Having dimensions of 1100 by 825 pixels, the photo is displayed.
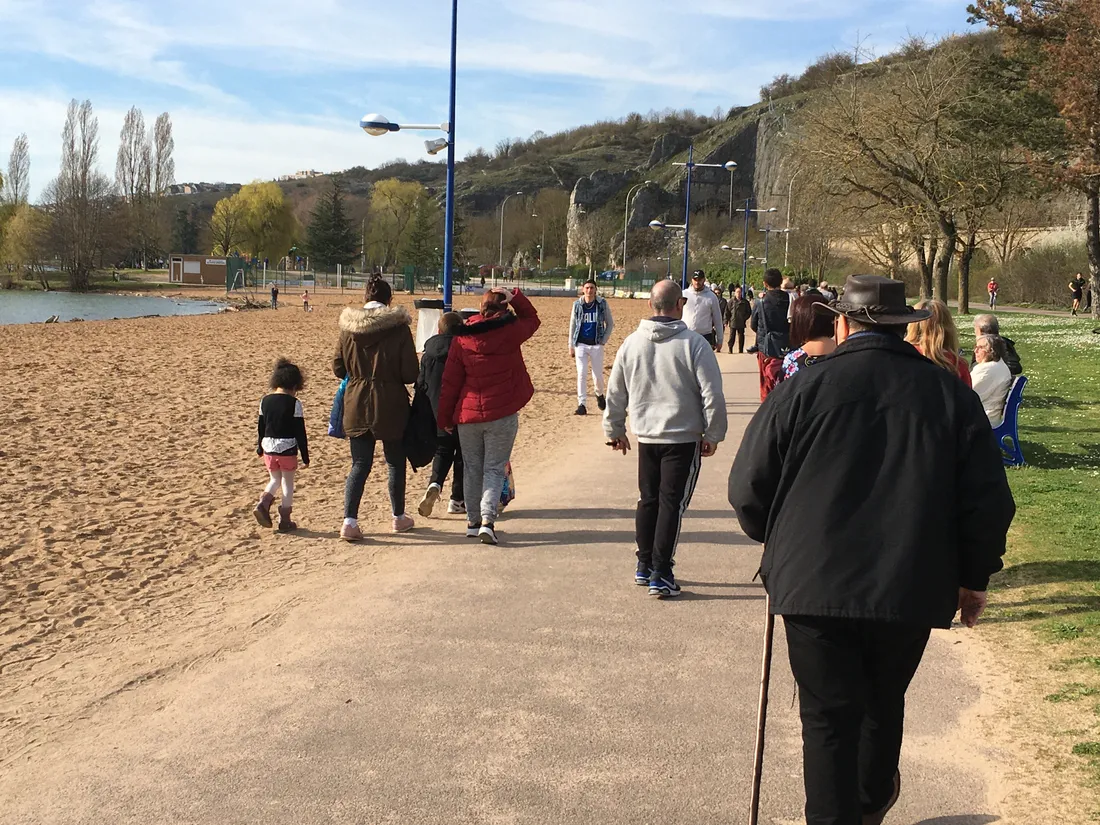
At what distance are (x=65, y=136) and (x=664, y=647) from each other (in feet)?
324

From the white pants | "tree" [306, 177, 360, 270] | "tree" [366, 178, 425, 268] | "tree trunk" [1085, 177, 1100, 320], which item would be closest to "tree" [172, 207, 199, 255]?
"tree" [366, 178, 425, 268]

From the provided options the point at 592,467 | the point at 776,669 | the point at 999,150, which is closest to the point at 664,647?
the point at 776,669

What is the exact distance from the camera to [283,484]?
7.35 metres

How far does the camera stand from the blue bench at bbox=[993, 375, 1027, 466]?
340 inches

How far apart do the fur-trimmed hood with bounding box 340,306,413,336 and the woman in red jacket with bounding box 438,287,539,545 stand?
16.2 inches

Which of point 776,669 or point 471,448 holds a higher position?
point 471,448

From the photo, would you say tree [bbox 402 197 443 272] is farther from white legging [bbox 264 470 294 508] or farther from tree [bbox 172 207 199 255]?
white legging [bbox 264 470 294 508]

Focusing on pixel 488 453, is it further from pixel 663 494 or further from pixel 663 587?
pixel 663 587

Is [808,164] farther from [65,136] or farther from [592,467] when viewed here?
[65,136]

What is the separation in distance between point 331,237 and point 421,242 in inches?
463

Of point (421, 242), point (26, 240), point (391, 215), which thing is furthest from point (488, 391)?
point (391, 215)

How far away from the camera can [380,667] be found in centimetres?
462

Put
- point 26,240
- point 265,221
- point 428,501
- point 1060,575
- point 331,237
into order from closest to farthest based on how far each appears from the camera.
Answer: point 1060,575 → point 428,501 → point 26,240 → point 265,221 → point 331,237

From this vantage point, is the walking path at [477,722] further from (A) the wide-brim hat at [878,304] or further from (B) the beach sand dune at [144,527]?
(A) the wide-brim hat at [878,304]
